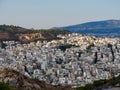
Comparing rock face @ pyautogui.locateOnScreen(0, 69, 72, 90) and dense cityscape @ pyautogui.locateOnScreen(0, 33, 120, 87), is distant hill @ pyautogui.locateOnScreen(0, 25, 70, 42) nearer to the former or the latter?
dense cityscape @ pyautogui.locateOnScreen(0, 33, 120, 87)

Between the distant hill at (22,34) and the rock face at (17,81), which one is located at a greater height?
the rock face at (17,81)

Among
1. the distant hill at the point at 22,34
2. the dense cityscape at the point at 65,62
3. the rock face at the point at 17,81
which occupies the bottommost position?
the dense cityscape at the point at 65,62

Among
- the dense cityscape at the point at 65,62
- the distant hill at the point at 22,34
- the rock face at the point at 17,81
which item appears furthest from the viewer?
the distant hill at the point at 22,34

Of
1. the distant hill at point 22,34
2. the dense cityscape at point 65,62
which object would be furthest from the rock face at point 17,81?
the distant hill at point 22,34

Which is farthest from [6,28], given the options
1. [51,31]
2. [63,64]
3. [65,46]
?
[63,64]

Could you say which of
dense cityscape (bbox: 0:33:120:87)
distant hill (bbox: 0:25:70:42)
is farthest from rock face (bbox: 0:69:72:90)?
distant hill (bbox: 0:25:70:42)

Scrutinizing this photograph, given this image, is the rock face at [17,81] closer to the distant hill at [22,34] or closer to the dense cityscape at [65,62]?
the dense cityscape at [65,62]

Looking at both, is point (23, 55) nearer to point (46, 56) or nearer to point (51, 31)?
point (46, 56)

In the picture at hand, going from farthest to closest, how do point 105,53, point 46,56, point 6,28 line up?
1. point 6,28
2. point 105,53
3. point 46,56
